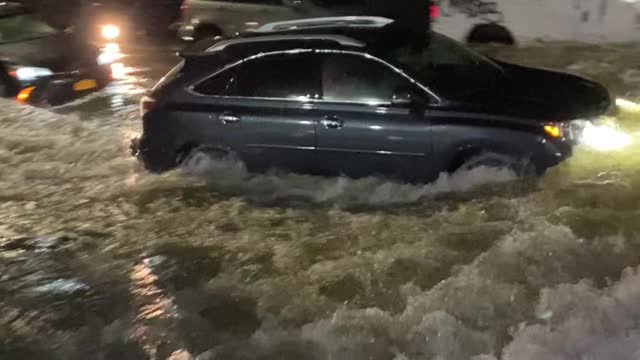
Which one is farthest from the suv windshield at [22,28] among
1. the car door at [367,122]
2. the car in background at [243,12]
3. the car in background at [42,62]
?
the car door at [367,122]

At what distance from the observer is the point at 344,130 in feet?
23.4

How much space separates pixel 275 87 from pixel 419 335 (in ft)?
10.4

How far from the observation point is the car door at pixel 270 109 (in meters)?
7.32

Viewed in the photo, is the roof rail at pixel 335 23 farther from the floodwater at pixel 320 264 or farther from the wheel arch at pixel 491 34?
the wheel arch at pixel 491 34

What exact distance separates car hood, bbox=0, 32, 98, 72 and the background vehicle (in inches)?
225

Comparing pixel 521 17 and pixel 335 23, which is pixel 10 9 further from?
pixel 521 17

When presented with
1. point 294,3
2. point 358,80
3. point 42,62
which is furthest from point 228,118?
point 294,3

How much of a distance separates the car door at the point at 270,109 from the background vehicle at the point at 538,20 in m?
6.62

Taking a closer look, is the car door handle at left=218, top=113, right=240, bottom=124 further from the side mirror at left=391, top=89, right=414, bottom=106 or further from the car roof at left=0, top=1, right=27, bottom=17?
the car roof at left=0, top=1, right=27, bottom=17

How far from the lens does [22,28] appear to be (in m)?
12.1

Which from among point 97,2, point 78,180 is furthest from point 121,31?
point 78,180

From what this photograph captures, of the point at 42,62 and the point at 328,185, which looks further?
the point at 42,62

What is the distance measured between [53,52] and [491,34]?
6.90 m

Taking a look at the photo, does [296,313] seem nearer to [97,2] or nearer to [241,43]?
[241,43]
